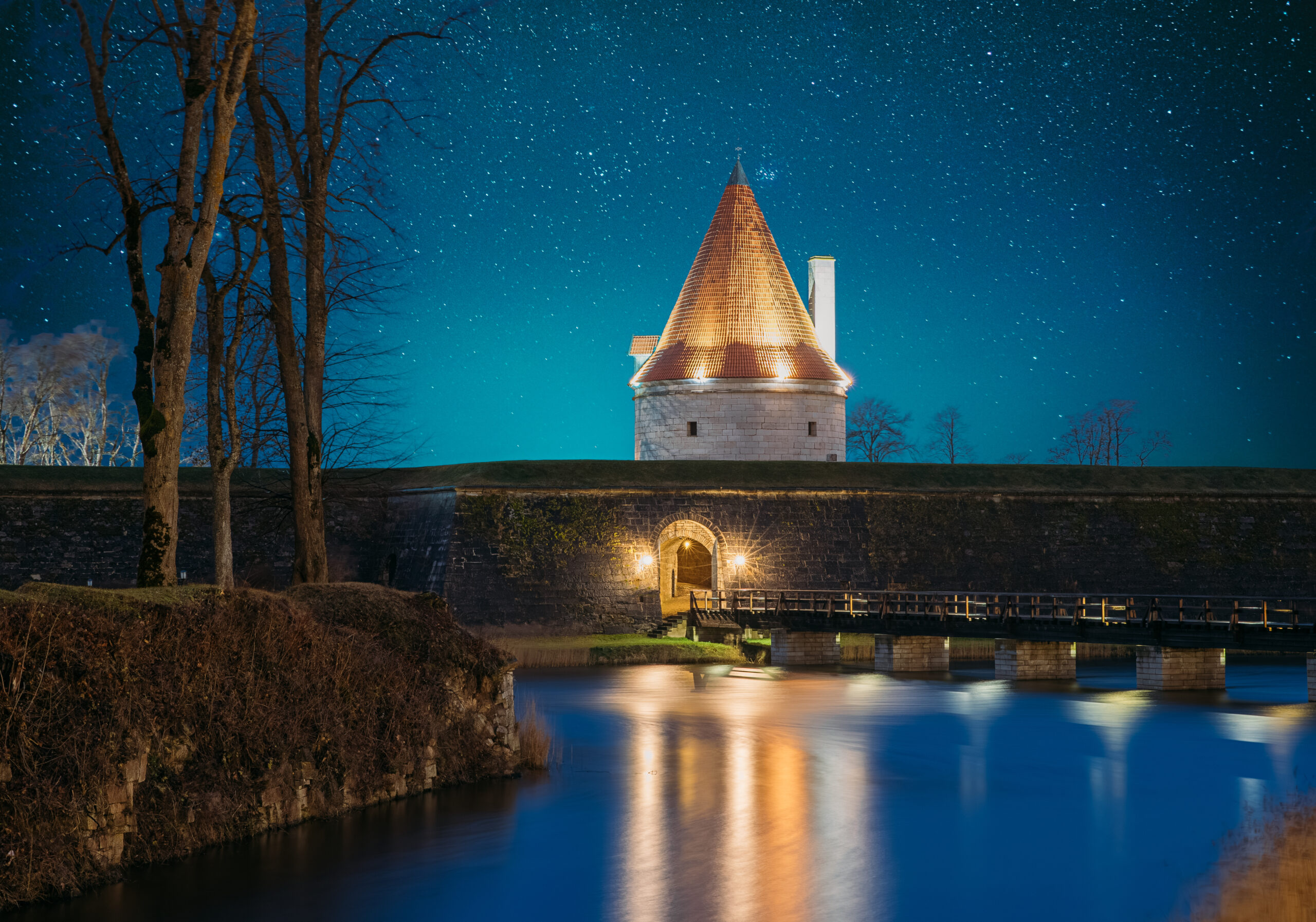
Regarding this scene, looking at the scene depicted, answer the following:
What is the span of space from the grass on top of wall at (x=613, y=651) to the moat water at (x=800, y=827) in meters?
6.74

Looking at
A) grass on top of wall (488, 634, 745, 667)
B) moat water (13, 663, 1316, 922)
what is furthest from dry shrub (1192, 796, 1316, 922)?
grass on top of wall (488, 634, 745, 667)

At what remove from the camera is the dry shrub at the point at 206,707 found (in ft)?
26.1

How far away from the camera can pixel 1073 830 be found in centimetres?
1160

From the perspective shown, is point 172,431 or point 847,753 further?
Answer: point 847,753

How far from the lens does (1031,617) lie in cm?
2314

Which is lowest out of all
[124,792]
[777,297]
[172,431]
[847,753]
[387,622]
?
[847,753]

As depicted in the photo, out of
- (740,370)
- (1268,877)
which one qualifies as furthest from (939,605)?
(1268,877)

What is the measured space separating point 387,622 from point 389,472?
21.4 metres

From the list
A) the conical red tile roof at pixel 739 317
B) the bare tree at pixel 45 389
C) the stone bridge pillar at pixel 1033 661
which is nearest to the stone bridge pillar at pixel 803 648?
the stone bridge pillar at pixel 1033 661

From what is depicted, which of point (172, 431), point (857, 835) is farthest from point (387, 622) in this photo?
point (857, 835)

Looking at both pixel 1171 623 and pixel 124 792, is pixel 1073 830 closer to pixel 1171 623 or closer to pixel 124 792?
pixel 124 792

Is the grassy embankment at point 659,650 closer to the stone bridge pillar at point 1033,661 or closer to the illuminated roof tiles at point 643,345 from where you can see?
the stone bridge pillar at point 1033,661

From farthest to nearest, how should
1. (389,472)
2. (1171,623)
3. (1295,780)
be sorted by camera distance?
(389,472), (1171,623), (1295,780)

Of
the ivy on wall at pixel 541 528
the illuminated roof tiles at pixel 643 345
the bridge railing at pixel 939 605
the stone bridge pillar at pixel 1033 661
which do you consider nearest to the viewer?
the stone bridge pillar at pixel 1033 661
